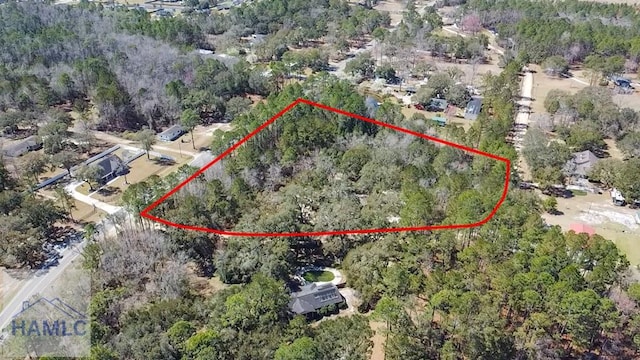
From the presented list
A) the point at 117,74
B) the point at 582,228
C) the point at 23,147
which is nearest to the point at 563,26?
the point at 582,228

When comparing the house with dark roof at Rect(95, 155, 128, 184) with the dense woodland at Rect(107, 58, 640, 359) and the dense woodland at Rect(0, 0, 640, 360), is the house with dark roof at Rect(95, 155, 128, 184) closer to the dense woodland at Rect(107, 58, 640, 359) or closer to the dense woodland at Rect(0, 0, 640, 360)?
the dense woodland at Rect(0, 0, 640, 360)

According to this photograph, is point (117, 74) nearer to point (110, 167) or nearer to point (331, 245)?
point (110, 167)

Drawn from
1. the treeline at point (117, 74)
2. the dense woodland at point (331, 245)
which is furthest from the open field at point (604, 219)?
the treeline at point (117, 74)

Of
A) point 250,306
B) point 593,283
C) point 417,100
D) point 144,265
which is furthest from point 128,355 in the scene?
point 417,100

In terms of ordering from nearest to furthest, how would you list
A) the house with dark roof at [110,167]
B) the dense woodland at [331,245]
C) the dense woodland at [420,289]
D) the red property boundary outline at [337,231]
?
the dense woodland at [420,289], the dense woodland at [331,245], the red property boundary outline at [337,231], the house with dark roof at [110,167]

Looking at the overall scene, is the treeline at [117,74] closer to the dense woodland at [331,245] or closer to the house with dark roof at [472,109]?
the dense woodland at [331,245]

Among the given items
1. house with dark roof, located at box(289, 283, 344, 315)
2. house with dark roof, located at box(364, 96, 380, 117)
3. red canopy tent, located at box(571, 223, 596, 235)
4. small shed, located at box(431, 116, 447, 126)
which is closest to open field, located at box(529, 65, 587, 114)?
small shed, located at box(431, 116, 447, 126)
